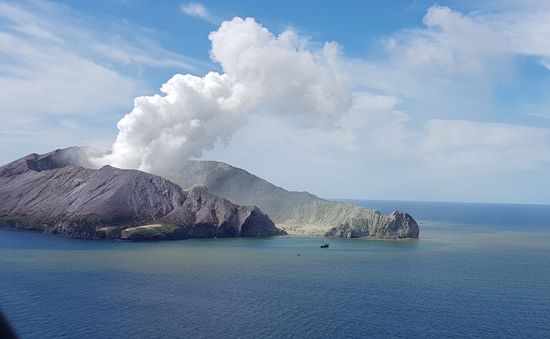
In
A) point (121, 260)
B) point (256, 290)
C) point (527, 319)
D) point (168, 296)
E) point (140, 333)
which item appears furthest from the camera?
point (121, 260)

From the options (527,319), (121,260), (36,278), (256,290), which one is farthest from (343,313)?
(121,260)

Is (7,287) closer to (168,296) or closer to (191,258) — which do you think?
(168,296)

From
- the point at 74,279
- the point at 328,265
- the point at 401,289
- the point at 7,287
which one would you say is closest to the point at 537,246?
the point at 328,265

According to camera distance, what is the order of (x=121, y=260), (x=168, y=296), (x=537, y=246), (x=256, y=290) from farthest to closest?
1. (x=537, y=246)
2. (x=121, y=260)
3. (x=256, y=290)
4. (x=168, y=296)

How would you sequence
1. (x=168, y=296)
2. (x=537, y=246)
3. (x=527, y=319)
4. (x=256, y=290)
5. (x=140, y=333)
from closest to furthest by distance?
(x=140, y=333)
(x=527, y=319)
(x=168, y=296)
(x=256, y=290)
(x=537, y=246)

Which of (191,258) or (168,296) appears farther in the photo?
(191,258)

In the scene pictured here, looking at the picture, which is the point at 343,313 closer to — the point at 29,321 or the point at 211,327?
the point at 211,327
